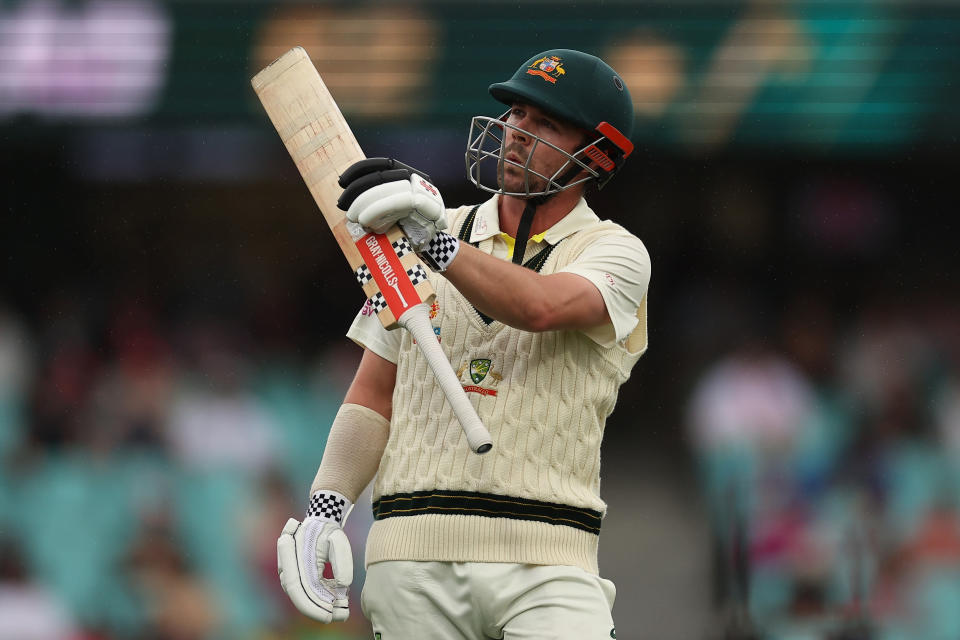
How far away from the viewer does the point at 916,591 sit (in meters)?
6.33

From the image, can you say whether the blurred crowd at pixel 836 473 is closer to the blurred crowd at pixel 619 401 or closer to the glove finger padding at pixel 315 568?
the blurred crowd at pixel 619 401

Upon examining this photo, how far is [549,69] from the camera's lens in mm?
2953

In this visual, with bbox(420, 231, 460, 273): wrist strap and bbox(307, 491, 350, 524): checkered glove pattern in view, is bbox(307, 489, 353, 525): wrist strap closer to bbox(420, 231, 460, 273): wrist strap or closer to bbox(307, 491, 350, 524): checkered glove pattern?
bbox(307, 491, 350, 524): checkered glove pattern

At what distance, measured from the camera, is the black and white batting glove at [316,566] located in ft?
8.92

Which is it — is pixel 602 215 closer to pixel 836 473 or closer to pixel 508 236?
pixel 836 473

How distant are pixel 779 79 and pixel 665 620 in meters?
2.70

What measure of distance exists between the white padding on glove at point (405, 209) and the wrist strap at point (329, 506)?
26.0 inches

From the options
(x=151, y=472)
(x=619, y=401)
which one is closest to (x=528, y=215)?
(x=151, y=472)

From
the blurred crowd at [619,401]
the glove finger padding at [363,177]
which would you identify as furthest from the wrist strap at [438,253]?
the blurred crowd at [619,401]

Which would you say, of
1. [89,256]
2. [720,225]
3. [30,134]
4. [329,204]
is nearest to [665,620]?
[720,225]

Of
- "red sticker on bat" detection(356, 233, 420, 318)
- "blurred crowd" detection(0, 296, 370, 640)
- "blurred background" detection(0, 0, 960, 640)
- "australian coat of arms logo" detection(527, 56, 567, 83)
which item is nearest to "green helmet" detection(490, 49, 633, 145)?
"australian coat of arms logo" detection(527, 56, 567, 83)

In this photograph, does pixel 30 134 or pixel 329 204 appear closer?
pixel 329 204

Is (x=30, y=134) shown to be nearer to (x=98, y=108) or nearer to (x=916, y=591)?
(x=98, y=108)

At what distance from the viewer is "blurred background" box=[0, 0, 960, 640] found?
253 inches
